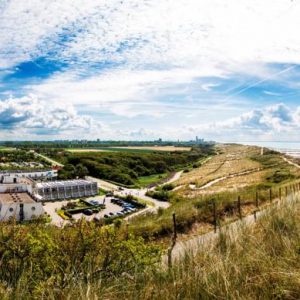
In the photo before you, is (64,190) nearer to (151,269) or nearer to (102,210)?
(102,210)

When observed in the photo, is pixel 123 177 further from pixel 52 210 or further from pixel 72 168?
pixel 52 210

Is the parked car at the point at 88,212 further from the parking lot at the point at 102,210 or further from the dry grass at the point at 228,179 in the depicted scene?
the dry grass at the point at 228,179

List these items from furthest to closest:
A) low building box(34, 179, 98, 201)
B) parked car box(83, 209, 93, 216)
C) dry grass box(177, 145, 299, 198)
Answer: low building box(34, 179, 98, 201) < parked car box(83, 209, 93, 216) < dry grass box(177, 145, 299, 198)

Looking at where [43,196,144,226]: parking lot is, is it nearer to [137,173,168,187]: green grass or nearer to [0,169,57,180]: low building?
[137,173,168,187]: green grass

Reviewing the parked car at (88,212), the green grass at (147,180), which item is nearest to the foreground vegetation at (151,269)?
the parked car at (88,212)

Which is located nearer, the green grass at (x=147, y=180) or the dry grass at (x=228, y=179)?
the dry grass at (x=228, y=179)

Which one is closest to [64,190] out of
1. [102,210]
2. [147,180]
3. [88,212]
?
[102,210]

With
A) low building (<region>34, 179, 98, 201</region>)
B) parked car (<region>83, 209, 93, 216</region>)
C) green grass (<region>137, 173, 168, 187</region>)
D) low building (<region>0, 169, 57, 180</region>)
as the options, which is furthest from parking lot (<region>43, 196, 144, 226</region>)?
low building (<region>0, 169, 57, 180</region>)

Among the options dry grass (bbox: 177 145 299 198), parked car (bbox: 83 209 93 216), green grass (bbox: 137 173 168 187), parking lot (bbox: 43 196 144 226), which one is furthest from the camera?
green grass (bbox: 137 173 168 187)
